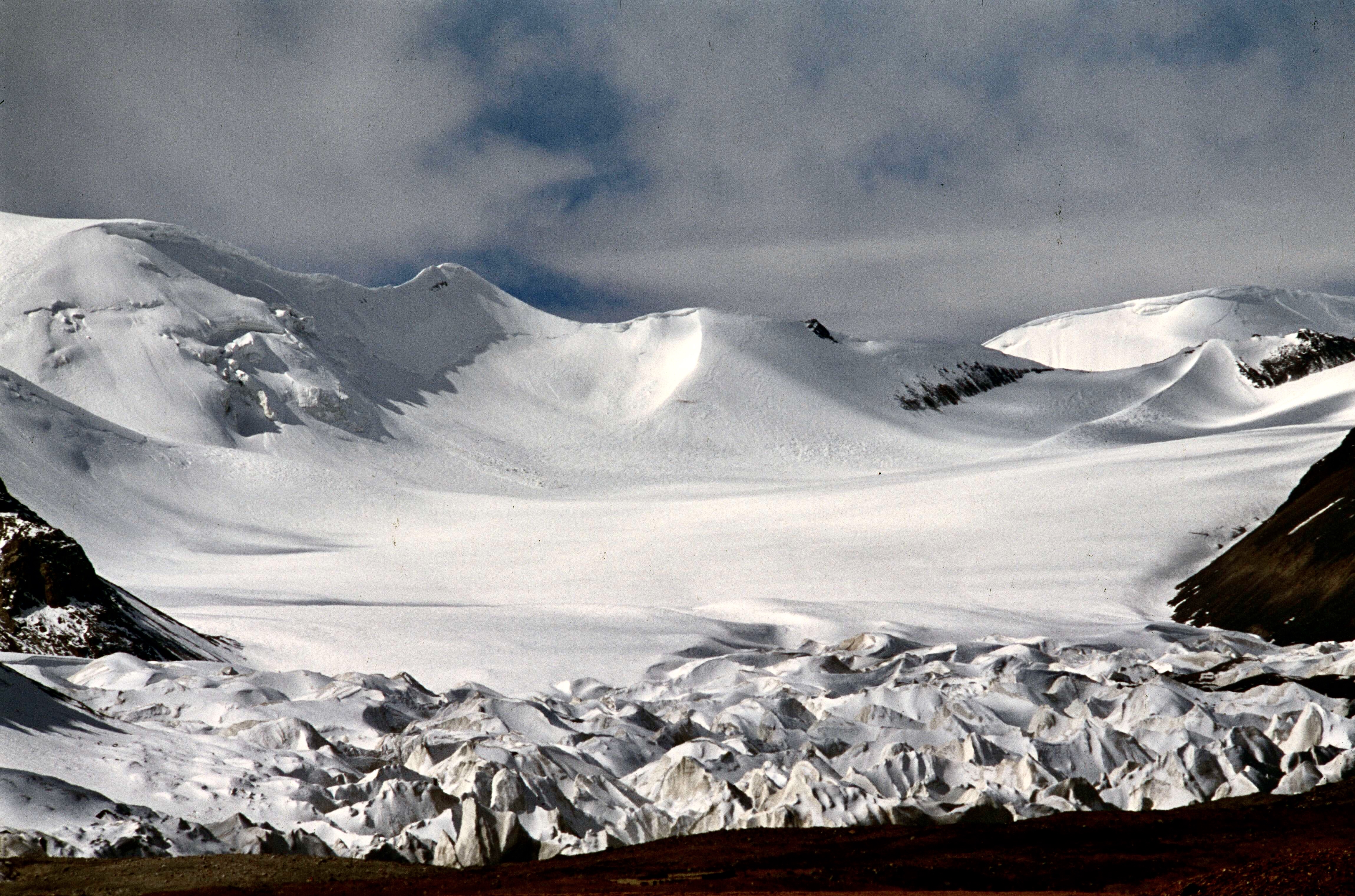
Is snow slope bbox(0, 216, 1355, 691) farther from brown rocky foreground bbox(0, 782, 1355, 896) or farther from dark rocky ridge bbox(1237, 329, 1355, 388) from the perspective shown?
brown rocky foreground bbox(0, 782, 1355, 896)

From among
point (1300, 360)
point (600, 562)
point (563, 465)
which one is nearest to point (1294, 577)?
point (600, 562)

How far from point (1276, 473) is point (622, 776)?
4023 centimetres

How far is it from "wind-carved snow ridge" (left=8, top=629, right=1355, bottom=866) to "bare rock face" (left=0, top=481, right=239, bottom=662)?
11.2 ft

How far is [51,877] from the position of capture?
13.5 metres

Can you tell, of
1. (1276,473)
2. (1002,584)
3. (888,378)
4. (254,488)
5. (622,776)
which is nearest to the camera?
(622,776)

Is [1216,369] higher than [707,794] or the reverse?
higher

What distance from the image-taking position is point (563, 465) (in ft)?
261

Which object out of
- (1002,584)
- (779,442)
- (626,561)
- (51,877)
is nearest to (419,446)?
(779,442)

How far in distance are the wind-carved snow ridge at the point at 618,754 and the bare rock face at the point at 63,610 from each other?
11.2ft

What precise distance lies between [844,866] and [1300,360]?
99.8 meters

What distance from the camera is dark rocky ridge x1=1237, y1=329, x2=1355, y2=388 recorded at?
3984 inches

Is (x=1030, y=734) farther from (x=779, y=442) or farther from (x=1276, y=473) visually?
(x=779, y=442)

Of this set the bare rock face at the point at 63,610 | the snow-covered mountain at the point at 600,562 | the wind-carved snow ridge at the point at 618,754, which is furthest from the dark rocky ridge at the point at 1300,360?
the bare rock face at the point at 63,610

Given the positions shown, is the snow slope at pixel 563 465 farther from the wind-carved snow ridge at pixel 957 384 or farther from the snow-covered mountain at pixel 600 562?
the wind-carved snow ridge at pixel 957 384
